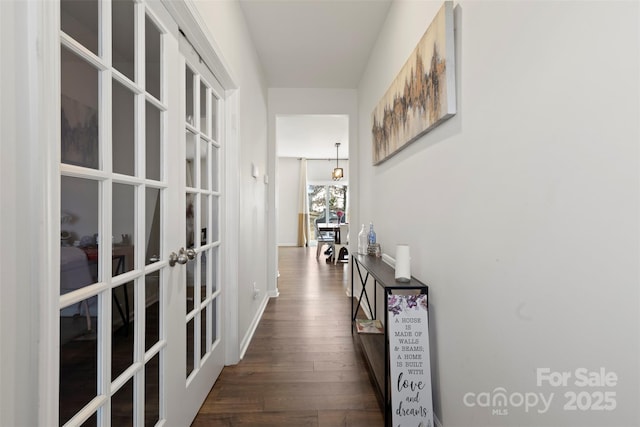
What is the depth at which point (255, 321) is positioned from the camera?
276 centimetres

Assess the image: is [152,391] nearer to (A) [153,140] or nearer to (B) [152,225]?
(B) [152,225]

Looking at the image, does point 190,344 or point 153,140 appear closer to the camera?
point 153,140

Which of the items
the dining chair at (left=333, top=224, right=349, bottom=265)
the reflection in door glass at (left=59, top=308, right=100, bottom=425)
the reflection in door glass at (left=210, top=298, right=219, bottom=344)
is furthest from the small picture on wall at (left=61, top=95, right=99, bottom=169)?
the dining chair at (left=333, top=224, right=349, bottom=265)

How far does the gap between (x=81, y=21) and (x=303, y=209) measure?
8.28 meters

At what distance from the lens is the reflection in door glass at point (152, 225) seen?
3.73 ft

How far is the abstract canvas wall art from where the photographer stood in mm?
1207

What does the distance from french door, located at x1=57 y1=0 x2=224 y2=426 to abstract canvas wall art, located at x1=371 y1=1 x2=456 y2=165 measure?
1.20 m

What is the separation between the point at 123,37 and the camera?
0.98 meters

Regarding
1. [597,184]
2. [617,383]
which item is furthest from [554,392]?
[597,184]

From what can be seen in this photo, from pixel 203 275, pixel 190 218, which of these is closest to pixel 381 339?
pixel 203 275

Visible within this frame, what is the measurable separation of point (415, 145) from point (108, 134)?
4.82 feet

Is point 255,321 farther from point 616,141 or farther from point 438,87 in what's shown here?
point 616,141

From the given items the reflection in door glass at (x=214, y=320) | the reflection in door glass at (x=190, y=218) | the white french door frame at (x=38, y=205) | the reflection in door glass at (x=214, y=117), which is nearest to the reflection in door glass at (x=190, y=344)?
the reflection in door glass at (x=214, y=320)

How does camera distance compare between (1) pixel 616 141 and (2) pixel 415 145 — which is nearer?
(1) pixel 616 141
